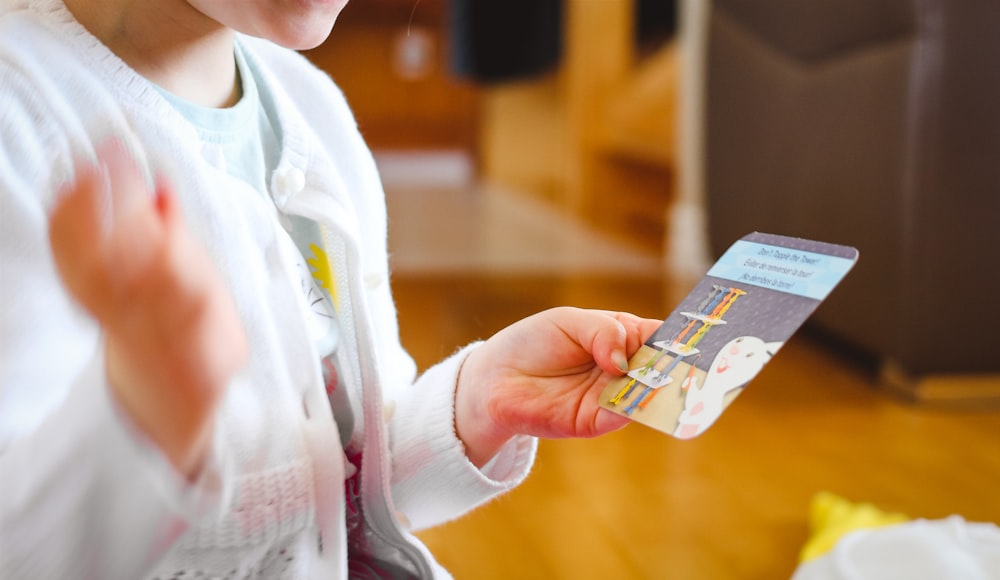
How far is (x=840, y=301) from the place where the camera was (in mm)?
1260

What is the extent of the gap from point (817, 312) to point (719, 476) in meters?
0.41

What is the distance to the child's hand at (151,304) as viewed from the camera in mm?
270

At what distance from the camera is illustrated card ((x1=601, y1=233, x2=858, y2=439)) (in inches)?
14.0

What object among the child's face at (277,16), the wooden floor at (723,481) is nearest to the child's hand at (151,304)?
the child's face at (277,16)

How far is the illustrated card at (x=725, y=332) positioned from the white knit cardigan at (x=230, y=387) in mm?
123

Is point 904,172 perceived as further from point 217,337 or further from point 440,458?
point 217,337

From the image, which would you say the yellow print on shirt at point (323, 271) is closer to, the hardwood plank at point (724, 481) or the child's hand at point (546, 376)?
the child's hand at point (546, 376)

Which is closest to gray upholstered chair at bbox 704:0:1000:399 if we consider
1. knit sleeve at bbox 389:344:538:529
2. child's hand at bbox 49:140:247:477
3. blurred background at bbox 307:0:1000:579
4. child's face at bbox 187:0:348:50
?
blurred background at bbox 307:0:1000:579

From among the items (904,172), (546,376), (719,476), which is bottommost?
(719,476)

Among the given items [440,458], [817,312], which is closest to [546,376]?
[440,458]

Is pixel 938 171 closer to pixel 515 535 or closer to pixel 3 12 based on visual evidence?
pixel 515 535

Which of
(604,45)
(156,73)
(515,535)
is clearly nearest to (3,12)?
(156,73)

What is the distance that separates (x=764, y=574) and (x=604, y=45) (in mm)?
2058

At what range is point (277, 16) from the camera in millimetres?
396
